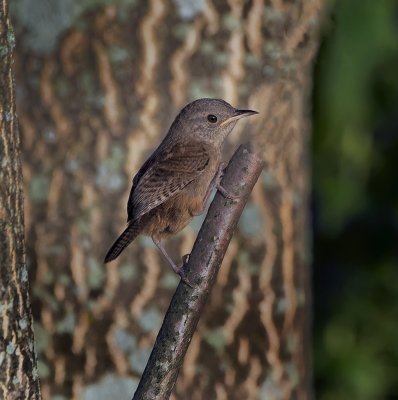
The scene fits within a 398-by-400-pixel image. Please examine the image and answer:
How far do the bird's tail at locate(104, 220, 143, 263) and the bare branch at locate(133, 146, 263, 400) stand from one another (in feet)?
1.48

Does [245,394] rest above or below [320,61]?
below

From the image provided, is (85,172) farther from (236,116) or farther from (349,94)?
(349,94)

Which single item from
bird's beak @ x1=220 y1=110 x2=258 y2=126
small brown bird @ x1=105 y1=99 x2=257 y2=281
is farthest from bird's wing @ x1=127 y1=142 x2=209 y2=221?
bird's beak @ x1=220 y1=110 x2=258 y2=126

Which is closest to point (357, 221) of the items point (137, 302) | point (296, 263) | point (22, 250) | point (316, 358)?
point (316, 358)

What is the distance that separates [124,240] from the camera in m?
3.29

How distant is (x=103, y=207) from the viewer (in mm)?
5004

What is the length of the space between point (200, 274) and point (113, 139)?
2465mm

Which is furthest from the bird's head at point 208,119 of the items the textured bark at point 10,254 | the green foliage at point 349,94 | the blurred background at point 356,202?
the green foliage at point 349,94

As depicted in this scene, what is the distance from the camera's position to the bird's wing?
3412 millimetres

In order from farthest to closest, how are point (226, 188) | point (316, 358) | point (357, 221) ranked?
point (357, 221) < point (316, 358) < point (226, 188)

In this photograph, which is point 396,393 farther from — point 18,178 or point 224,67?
point 18,178

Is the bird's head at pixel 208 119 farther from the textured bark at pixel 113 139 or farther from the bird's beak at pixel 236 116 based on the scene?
the textured bark at pixel 113 139

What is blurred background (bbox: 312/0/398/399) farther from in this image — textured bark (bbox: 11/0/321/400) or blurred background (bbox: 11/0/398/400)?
blurred background (bbox: 11/0/398/400)

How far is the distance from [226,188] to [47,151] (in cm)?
252
